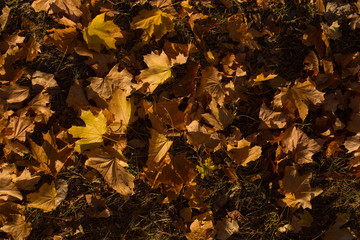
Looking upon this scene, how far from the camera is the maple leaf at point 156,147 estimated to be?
221cm

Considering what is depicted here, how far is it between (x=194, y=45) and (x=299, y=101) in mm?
1000

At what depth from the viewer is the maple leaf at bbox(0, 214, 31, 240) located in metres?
2.21

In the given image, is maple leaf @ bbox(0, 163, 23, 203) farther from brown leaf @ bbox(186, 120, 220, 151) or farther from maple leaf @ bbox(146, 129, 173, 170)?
brown leaf @ bbox(186, 120, 220, 151)

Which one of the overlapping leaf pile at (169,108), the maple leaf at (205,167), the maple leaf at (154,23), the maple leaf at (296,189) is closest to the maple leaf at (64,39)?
the overlapping leaf pile at (169,108)

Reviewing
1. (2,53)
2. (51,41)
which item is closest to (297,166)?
(51,41)

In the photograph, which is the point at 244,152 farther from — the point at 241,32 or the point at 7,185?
the point at 7,185

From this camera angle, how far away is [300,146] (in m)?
2.46

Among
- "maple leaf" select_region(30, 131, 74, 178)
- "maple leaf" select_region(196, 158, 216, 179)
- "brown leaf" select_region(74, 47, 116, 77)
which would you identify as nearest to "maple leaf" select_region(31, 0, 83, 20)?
"brown leaf" select_region(74, 47, 116, 77)

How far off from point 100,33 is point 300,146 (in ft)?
6.23

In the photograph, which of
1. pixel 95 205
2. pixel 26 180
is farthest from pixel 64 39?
pixel 95 205

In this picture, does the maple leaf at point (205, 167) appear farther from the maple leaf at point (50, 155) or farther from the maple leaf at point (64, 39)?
the maple leaf at point (64, 39)

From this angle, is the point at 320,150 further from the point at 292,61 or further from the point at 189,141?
the point at 189,141

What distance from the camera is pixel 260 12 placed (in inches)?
106

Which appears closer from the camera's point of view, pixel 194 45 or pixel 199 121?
pixel 199 121
